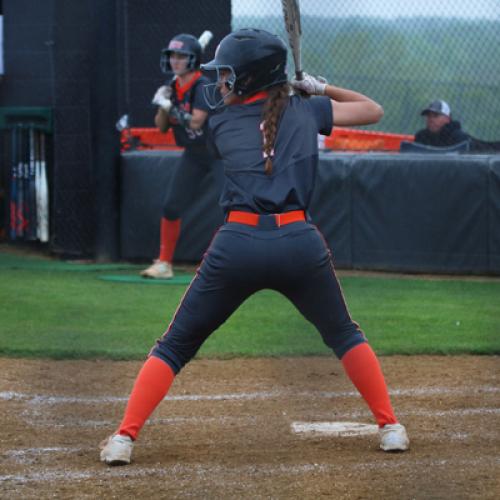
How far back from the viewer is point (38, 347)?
6.31 metres

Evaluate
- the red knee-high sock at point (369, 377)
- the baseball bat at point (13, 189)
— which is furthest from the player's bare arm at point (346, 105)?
the baseball bat at point (13, 189)

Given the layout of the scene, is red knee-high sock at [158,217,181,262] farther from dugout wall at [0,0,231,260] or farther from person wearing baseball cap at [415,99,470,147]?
person wearing baseball cap at [415,99,470,147]

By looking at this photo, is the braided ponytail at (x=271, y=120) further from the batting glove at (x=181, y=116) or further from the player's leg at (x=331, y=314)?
the batting glove at (x=181, y=116)

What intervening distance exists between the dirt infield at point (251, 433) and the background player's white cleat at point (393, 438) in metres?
0.04

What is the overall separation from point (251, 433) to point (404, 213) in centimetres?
582

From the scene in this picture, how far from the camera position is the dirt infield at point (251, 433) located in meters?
3.64

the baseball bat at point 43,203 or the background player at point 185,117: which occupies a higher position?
the background player at point 185,117

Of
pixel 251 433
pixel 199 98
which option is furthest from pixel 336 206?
pixel 251 433

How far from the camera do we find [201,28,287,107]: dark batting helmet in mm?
3939

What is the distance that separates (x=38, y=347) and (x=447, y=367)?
2272mm

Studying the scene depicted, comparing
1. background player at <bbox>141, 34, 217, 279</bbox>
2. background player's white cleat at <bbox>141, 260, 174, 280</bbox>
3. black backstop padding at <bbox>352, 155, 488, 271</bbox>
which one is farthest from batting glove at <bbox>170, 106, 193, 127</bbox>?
black backstop padding at <bbox>352, 155, 488, 271</bbox>

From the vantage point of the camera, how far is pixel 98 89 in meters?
→ 10.8

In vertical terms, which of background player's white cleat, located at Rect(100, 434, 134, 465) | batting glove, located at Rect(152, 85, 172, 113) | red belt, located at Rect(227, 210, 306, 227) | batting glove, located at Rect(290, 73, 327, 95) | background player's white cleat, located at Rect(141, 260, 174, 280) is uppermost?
batting glove, located at Rect(290, 73, 327, 95)

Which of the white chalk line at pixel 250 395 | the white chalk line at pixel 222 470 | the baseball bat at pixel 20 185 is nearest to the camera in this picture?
the white chalk line at pixel 222 470
